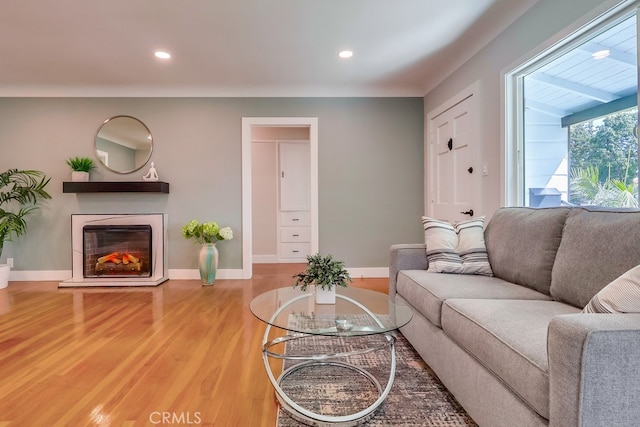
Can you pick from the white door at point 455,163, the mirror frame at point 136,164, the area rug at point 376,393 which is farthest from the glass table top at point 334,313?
the mirror frame at point 136,164

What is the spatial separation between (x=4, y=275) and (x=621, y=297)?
17.9 ft

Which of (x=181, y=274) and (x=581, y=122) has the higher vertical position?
(x=581, y=122)

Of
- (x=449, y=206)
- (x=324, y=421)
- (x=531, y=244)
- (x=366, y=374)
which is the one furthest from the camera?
(x=449, y=206)

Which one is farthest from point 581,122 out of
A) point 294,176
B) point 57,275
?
point 57,275

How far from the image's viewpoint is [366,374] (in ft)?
5.77

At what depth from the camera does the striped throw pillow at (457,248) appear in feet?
7.24

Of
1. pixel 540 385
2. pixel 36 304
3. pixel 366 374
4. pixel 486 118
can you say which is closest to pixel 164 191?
pixel 36 304

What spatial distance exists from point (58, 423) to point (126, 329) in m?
1.14

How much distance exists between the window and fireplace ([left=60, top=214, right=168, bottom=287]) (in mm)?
3892

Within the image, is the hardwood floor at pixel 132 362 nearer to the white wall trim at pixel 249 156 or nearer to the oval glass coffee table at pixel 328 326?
the oval glass coffee table at pixel 328 326

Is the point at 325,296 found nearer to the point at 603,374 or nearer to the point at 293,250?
the point at 603,374

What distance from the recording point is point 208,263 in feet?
12.7

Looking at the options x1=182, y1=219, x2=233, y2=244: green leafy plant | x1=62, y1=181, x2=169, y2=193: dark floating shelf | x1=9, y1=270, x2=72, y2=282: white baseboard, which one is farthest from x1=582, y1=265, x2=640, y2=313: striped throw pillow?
x1=9, y1=270, x2=72, y2=282: white baseboard

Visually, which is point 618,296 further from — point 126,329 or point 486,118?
point 126,329
